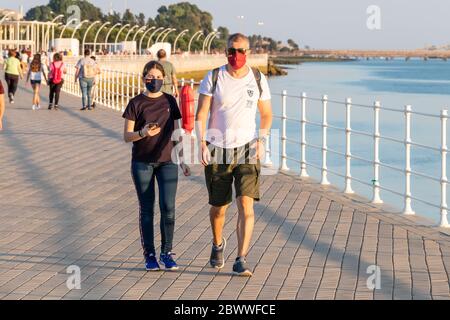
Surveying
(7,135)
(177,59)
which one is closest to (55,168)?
(7,135)

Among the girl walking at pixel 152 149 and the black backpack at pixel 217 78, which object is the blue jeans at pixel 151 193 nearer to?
the girl walking at pixel 152 149

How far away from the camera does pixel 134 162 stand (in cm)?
817

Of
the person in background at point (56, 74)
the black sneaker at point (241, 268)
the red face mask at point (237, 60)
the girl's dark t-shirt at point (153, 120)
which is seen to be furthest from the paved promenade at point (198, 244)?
the person in background at point (56, 74)

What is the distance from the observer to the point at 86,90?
84.7 ft

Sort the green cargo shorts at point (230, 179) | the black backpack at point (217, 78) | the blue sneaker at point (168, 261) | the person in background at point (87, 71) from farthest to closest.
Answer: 1. the person in background at point (87, 71)
2. the blue sneaker at point (168, 261)
3. the green cargo shorts at point (230, 179)
4. the black backpack at point (217, 78)

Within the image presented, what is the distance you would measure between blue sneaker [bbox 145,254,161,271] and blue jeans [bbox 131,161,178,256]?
0.03m

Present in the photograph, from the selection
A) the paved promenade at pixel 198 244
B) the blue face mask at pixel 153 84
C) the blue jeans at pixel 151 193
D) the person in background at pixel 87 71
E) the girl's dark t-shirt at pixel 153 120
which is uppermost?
the person in background at pixel 87 71

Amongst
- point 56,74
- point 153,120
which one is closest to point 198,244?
point 153,120

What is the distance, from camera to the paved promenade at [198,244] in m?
7.64

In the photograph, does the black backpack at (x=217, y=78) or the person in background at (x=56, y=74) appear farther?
the person in background at (x=56, y=74)

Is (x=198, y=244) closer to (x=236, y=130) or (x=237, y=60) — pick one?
(x=236, y=130)

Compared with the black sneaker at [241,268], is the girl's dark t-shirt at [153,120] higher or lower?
higher

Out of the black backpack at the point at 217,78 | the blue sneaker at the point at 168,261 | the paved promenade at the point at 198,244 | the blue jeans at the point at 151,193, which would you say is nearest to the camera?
the paved promenade at the point at 198,244

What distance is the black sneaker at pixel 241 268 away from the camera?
8.02 meters
